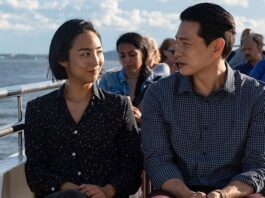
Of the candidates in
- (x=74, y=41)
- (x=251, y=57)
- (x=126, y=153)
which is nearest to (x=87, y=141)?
(x=126, y=153)

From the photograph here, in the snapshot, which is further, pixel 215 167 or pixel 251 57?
pixel 251 57

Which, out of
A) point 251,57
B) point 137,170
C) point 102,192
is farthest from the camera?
point 251,57

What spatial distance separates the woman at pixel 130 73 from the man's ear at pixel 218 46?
1602mm

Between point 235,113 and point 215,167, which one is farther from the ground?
point 235,113

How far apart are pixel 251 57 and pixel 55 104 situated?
14.1ft

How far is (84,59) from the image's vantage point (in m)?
3.36

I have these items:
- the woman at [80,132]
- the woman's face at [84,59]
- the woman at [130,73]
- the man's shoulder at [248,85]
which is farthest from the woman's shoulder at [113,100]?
the woman at [130,73]

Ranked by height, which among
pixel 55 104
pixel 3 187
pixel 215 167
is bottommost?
pixel 3 187

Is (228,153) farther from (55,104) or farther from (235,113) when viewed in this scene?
(55,104)

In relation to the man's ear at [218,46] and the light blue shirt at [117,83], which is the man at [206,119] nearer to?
the man's ear at [218,46]

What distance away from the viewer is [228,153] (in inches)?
127

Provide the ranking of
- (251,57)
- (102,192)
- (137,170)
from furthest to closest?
(251,57)
(137,170)
(102,192)

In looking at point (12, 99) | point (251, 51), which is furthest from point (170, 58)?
point (12, 99)

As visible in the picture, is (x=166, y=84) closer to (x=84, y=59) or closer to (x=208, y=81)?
(x=208, y=81)
